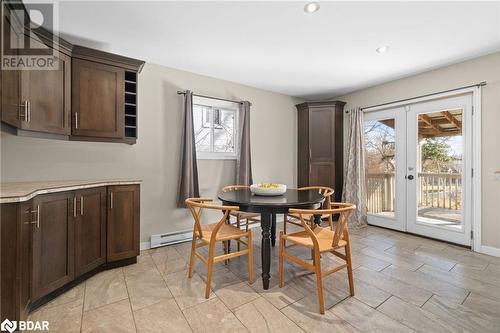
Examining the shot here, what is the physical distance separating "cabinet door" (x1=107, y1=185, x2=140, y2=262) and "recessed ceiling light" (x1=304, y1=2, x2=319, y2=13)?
242cm

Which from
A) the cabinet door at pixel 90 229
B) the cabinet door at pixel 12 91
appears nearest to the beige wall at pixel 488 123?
the cabinet door at pixel 90 229

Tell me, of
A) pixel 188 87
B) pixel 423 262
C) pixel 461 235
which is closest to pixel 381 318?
pixel 423 262

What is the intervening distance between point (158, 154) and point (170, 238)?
117 cm

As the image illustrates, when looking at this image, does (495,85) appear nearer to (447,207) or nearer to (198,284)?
(447,207)

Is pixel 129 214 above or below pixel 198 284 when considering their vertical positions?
above

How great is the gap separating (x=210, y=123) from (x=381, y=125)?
9.67ft

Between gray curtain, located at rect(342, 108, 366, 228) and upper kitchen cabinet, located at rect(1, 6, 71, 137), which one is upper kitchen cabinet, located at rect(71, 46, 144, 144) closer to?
upper kitchen cabinet, located at rect(1, 6, 71, 137)

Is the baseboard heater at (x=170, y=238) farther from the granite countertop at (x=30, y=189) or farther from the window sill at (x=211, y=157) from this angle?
the window sill at (x=211, y=157)

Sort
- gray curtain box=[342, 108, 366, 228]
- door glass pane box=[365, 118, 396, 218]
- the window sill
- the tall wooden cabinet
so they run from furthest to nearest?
the tall wooden cabinet
gray curtain box=[342, 108, 366, 228]
door glass pane box=[365, 118, 396, 218]
the window sill

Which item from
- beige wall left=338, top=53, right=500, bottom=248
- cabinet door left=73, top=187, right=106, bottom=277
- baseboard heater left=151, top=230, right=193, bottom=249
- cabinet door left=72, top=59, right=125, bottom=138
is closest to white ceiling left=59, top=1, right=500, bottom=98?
beige wall left=338, top=53, right=500, bottom=248

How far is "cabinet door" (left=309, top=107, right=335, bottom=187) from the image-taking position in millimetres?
4109

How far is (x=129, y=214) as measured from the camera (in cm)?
239

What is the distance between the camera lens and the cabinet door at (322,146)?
4.11 meters

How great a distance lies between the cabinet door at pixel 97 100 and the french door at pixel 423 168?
156 inches
